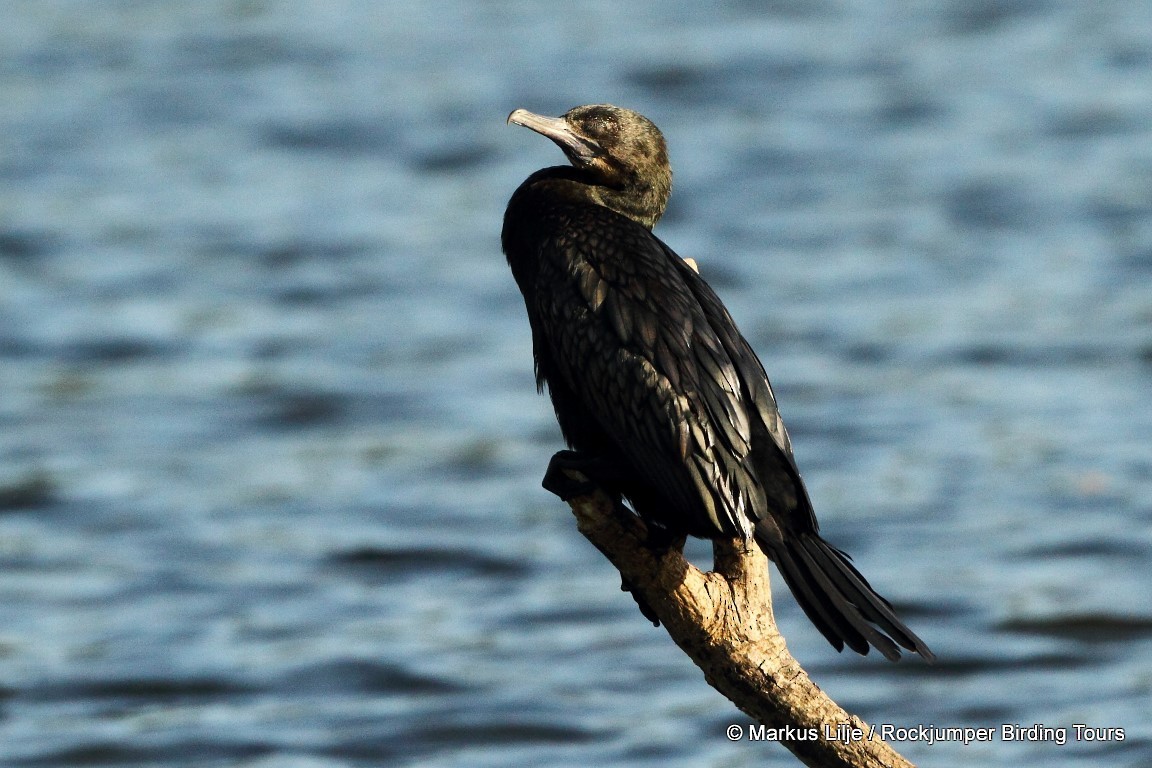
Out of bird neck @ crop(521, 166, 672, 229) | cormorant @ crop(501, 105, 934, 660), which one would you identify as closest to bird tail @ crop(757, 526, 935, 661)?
cormorant @ crop(501, 105, 934, 660)

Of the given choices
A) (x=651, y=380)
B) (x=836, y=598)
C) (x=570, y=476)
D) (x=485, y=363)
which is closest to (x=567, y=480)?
(x=570, y=476)

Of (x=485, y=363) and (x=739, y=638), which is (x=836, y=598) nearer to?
(x=739, y=638)

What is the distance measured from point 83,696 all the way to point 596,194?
4.71 meters

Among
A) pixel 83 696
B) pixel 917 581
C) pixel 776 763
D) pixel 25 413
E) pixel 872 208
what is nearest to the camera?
pixel 776 763

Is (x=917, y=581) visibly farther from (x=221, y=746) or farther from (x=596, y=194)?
(x=596, y=194)

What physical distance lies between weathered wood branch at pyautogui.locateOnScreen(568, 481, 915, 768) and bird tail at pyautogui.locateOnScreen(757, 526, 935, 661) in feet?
0.37

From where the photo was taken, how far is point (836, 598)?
4578mm

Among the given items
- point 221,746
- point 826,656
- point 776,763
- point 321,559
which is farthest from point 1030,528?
point 221,746

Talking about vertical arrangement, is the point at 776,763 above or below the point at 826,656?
below

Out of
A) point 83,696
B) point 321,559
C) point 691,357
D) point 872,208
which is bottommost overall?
point 691,357

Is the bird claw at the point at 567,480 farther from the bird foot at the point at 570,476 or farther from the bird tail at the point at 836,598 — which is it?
the bird tail at the point at 836,598

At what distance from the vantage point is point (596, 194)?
5.35 meters

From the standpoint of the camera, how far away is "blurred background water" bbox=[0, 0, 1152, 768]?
8945 mm

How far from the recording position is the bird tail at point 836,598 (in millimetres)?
4547
